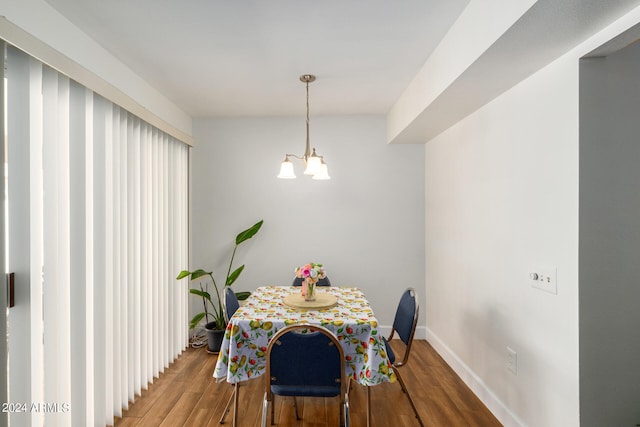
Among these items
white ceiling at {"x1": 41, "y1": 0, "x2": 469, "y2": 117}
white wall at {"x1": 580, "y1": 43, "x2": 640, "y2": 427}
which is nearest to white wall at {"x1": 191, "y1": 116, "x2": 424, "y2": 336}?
white ceiling at {"x1": 41, "y1": 0, "x2": 469, "y2": 117}

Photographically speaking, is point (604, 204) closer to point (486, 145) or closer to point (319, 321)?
point (486, 145)

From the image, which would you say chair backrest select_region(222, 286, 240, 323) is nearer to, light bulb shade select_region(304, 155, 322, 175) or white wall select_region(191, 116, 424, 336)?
light bulb shade select_region(304, 155, 322, 175)

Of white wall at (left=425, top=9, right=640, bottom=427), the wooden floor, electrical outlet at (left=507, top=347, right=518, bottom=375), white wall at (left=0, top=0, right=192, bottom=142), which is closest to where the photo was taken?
→ white wall at (left=0, top=0, right=192, bottom=142)

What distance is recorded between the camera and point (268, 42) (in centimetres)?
203

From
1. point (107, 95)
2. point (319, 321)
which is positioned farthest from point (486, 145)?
point (107, 95)

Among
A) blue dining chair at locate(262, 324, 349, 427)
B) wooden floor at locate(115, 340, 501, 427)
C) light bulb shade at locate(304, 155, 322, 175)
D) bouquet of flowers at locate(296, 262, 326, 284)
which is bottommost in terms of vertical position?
wooden floor at locate(115, 340, 501, 427)

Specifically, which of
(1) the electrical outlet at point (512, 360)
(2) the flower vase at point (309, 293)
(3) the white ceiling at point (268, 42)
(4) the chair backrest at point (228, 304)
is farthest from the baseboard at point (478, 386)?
(3) the white ceiling at point (268, 42)

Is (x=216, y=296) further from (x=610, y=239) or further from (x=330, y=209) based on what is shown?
(x=610, y=239)

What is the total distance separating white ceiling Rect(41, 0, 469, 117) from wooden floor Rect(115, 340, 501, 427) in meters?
2.47

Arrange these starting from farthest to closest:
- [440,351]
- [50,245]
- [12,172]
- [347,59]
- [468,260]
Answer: [440,351], [468,260], [347,59], [50,245], [12,172]

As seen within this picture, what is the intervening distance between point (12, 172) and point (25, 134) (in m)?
0.19

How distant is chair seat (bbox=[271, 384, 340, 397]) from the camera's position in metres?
1.72

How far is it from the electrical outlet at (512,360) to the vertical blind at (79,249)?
2.61 metres

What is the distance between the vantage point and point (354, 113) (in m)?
3.53
